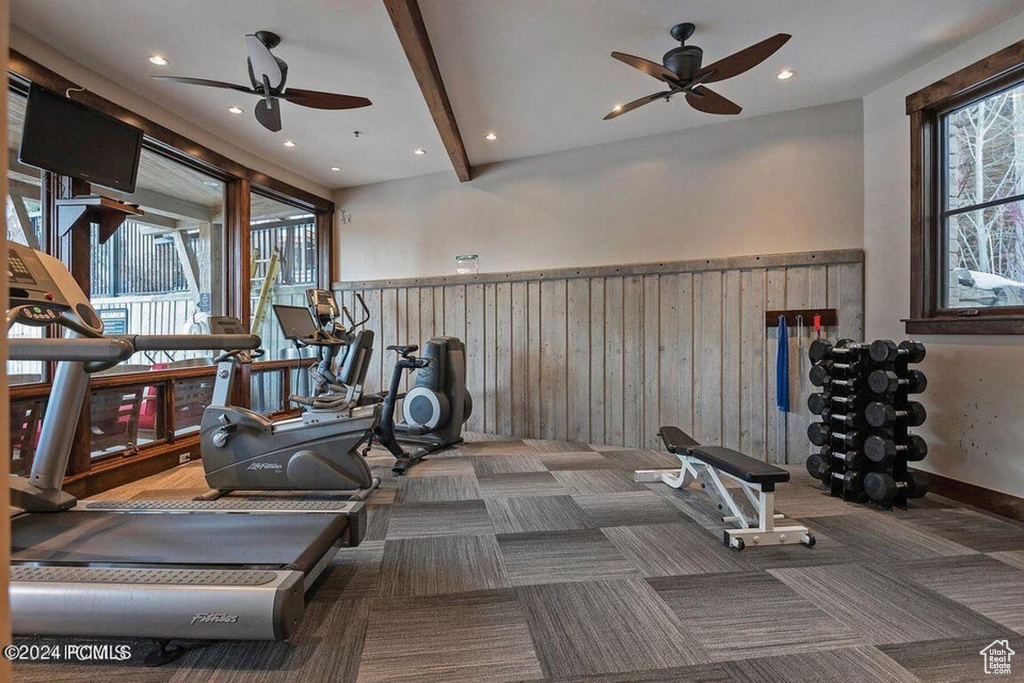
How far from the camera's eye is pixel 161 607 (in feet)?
5.01

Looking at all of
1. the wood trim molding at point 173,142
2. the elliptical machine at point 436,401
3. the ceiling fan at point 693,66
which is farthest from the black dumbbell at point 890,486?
the wood trim molding at point 173,142

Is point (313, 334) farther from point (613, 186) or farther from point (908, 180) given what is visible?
point (908, 180)

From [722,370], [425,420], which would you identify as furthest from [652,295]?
[425,420]

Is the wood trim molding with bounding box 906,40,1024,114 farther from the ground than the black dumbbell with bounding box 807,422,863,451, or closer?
farther from the ground

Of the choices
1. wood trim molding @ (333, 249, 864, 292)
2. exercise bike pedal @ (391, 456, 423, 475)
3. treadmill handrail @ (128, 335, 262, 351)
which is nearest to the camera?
treadmill handrail @ (128, 335, 262, 351)

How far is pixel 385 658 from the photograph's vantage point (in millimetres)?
1610

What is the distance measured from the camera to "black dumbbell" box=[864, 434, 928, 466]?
295cm

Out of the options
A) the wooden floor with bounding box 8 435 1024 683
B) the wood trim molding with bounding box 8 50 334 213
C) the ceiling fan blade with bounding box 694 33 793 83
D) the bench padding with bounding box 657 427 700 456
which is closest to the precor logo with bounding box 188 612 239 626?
the wooden floor with bounding box 8 435 1024 683

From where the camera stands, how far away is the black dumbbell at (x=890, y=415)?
293 centimetres

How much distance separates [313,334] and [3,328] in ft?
11.7

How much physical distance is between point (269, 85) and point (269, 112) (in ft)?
0.57

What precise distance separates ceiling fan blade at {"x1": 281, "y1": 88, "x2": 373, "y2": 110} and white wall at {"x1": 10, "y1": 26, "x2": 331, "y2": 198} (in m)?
1.03

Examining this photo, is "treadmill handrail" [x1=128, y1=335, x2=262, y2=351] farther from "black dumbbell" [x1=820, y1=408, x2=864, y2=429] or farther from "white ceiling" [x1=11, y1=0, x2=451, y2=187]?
"black dumbbell" [x1=820, y1=408, x2=864, y2=429]

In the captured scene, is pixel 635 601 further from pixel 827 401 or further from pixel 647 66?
pixel 647 66
